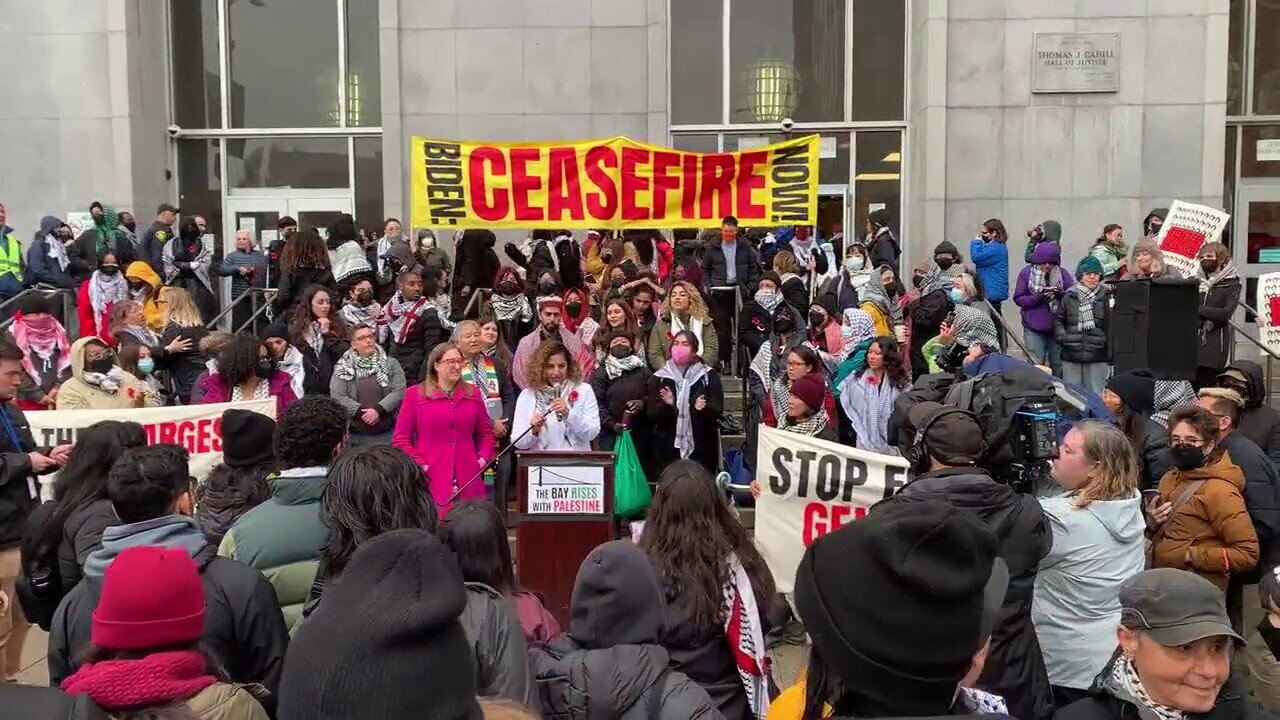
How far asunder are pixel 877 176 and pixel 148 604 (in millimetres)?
17511

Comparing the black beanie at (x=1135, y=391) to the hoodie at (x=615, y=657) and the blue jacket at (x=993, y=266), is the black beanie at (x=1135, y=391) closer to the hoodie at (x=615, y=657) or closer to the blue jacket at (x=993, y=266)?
the hoodie at (x=615, y=657)

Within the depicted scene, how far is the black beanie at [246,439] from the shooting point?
5.00m

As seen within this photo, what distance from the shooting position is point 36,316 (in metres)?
11.3

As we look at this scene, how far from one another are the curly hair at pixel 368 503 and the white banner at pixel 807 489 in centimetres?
348

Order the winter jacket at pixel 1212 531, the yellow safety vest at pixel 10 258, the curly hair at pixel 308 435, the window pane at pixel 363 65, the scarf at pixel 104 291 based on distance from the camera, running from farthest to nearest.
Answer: the window pane at pixel 363 65
the yellow safety vest at pixel 10 258
the scarf at pixel 104 291
the winter jacket at pixel 1212 531
the curly hair at pixel 308 435

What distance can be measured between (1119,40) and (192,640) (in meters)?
17.4

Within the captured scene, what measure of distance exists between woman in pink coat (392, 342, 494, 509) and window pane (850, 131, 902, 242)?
1226 centimetres

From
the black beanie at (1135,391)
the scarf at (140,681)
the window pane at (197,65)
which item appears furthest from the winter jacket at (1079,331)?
the window pane at (197,65)

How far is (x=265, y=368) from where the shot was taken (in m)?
8.53

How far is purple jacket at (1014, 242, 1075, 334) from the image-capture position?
13367mm

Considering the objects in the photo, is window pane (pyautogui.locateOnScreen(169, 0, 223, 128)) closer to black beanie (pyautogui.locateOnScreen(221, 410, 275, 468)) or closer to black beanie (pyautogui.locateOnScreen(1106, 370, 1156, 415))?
black beanie (pyautogui.locateOnScreen(221, 410, 275, 468))

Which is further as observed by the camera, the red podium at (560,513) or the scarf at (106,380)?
the scarf at (106,380)

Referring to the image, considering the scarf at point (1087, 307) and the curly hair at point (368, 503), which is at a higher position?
the scarf at point (1087, 307)

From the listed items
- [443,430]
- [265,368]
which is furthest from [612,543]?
[265,368]
